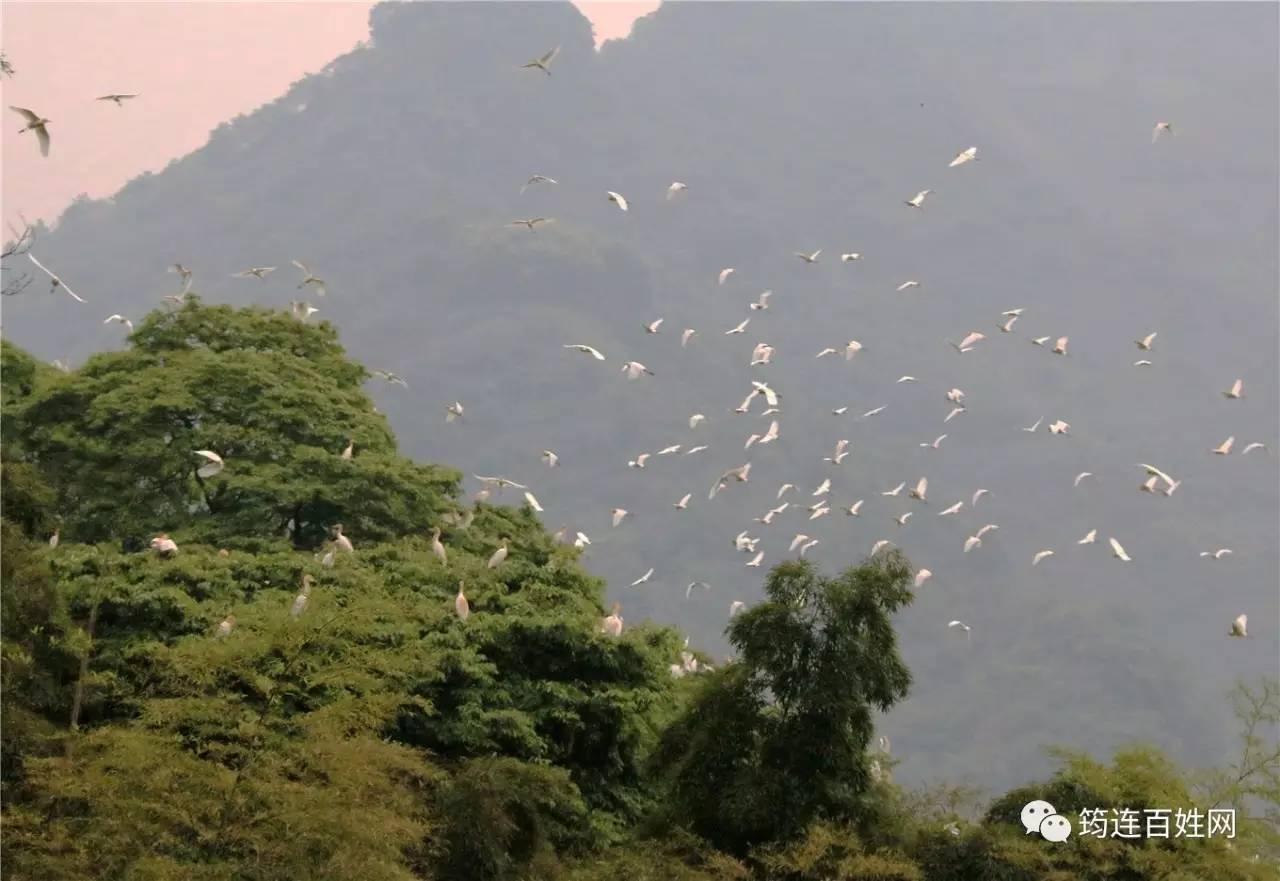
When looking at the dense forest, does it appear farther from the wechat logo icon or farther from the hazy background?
the hazy background

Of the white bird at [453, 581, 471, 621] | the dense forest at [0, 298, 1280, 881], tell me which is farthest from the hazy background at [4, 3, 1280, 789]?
the white bird at [453, 581, 471, 621]

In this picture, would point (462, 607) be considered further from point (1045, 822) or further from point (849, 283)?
point (849, 283)

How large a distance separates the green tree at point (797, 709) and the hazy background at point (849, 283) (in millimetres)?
70049

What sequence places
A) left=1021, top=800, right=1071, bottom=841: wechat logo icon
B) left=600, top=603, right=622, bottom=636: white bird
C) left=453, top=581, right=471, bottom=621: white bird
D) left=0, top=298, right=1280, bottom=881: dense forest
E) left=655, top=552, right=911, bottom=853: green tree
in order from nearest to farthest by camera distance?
1. left=0, top=298, right=1280, bottom=881: dense forest
2. left=655, top=552, right=911, bottom=853: green tree
3. left=1021, top=800, right=1071, bottom=841: wechat logo icon
4. left=453, top=581, right=471, bottom=621: white bird
5. left=600, top=603, right=622, bottom=636: white bird

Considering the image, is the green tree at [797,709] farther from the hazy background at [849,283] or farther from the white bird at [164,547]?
the hazy background at [849,283]

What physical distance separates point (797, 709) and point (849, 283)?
13334 cm

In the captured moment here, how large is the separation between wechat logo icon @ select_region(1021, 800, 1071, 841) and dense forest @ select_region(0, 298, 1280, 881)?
0.19m

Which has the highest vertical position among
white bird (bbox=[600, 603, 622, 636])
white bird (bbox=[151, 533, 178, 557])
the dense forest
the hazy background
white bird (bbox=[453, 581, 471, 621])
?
the hazy background

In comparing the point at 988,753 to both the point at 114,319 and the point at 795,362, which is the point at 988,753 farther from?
the point at 114,319

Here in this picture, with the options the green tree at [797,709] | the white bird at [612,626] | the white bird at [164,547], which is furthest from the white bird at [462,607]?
the white bird at [164,547]

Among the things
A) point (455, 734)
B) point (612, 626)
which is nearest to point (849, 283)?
point (612, 626)

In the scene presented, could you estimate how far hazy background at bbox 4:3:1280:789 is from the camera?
10481 cm

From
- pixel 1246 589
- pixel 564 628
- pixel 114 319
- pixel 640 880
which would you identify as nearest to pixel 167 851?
pixel 640 880

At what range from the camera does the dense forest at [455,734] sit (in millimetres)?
13391
